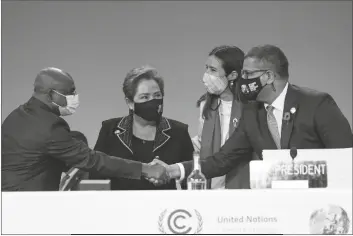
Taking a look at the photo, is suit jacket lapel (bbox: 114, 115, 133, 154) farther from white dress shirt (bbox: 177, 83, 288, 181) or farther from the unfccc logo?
the unfccc logo

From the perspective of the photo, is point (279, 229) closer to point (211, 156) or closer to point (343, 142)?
point (343, 142)

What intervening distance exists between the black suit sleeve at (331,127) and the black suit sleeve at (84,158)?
109 cm

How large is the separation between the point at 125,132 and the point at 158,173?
38 centimetres

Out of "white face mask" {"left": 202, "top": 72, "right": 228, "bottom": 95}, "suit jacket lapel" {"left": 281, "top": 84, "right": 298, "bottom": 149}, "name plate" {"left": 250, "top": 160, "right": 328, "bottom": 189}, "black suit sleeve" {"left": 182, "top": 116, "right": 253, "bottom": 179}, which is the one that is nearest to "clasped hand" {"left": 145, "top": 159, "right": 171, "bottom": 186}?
"black suit sleeve" {"left": 182, "top": 116, "right": 253, "bottom": 179}

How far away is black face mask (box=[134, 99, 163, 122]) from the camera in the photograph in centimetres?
339

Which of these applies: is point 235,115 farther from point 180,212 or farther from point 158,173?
point 180,212

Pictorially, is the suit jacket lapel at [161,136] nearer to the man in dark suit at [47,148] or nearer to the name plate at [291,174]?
the man in dark suit at [47,148]

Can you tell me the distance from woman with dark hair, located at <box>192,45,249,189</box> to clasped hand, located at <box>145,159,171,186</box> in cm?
34

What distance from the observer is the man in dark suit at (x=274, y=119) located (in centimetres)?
303

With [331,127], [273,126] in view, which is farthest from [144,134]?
[331,127]

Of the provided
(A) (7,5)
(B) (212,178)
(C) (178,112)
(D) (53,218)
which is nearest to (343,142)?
(B) (212,178)

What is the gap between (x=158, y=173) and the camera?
3.25 meters

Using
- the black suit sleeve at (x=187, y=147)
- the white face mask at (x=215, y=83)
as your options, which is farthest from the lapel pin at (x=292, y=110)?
the black suit sleeve at (x=187, y=147)

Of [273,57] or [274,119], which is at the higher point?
[273,57]
